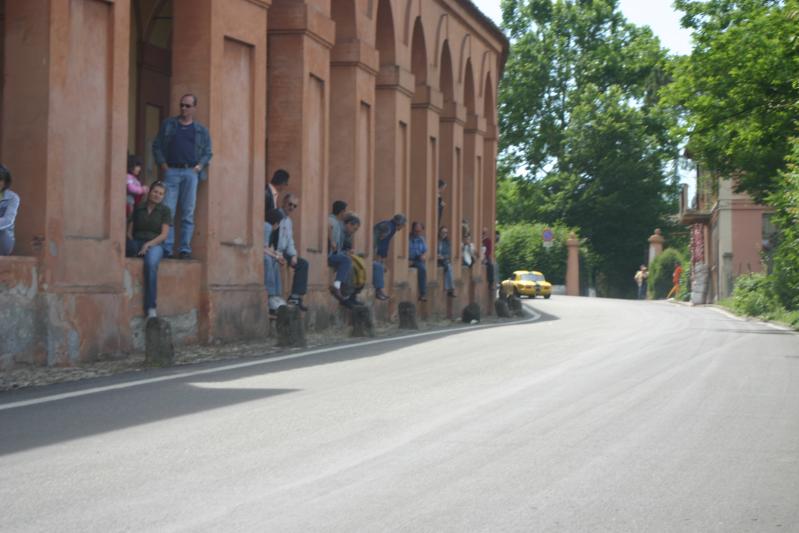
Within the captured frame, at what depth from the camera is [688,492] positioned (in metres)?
6.71

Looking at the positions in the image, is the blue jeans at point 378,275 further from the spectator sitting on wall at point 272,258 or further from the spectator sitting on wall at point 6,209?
the spectator sitting on wall at point 6,209

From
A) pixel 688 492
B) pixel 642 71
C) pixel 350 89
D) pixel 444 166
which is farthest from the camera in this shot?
pixel 642 71

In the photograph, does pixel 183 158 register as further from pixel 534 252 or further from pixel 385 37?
pixel 534 252

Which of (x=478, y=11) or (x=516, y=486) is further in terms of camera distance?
(x=478, y=11)

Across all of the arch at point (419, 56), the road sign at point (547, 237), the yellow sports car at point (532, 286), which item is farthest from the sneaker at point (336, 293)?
A: the road sign at point (547, 237)

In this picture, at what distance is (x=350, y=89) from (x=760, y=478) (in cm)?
1773

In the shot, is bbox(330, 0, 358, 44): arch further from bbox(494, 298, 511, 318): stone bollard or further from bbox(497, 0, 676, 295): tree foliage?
bbox(497, 0, 676, 295): tree foliage

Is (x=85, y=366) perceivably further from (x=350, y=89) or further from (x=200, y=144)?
(x=350, y=89)

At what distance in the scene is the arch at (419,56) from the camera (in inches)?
1241

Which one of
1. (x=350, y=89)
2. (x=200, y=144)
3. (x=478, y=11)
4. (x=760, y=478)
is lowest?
(x=760, y=478)

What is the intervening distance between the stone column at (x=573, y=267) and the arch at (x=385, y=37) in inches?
1800

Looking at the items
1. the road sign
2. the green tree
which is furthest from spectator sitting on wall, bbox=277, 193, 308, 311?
the road sign

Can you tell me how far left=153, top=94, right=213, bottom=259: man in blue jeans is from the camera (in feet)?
55.1

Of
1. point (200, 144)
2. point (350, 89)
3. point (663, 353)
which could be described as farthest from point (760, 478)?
point (350, 89)
